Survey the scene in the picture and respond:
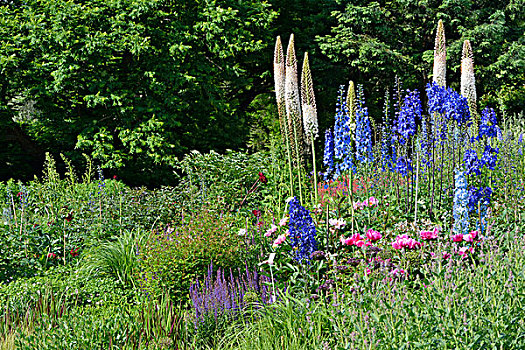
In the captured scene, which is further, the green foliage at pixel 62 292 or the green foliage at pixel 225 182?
the green foliage at pixel 225 182

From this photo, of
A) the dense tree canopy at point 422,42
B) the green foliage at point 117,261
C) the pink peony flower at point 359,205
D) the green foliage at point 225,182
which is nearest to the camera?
the pink peony flower at point 359,205

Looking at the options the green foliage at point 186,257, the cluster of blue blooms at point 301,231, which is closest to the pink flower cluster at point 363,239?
the cluster of blue blooms at point 301,231

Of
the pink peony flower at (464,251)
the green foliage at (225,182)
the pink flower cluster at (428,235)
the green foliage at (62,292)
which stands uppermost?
the green foliage at (225,182)

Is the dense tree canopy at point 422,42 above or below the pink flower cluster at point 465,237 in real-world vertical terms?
above

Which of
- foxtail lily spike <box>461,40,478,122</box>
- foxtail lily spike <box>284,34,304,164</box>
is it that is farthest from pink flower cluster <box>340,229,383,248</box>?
foxtail lily spike <box>461,40,478,122</box>

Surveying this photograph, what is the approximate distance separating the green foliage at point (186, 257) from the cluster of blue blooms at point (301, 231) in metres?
0.75

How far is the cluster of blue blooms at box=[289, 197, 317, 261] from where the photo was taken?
157 inches

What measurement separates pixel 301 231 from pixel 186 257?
1.08 metres

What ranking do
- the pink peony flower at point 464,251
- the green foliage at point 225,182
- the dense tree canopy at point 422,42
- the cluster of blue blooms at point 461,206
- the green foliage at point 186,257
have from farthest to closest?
the dense tree canopy at point 422,42
the green foliage at point 225,182
the green foliage at point 186,257
the cluster of blue blooms at point 461,206
the pink peony flower at point 464,251

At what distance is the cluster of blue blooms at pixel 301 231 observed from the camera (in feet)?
13.1

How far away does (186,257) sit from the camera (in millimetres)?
4480

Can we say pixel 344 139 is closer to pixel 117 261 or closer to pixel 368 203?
pixel 368 203

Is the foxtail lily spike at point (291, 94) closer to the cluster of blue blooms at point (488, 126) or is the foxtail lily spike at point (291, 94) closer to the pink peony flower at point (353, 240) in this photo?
the pink peony flower at point (353, 240)

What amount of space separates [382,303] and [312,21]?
12.9 meters
